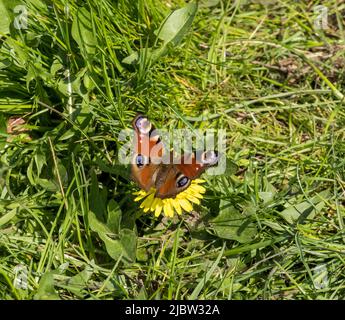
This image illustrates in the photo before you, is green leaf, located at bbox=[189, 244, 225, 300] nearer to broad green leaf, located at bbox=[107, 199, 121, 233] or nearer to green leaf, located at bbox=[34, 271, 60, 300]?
broad green leaf, located at bbox=[107, 199, 121, 233]

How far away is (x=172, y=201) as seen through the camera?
270cm

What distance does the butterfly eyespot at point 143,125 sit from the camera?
2.58 m

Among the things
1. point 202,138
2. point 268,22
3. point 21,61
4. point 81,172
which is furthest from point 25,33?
point 268,22

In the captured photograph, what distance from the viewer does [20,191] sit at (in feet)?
9.86

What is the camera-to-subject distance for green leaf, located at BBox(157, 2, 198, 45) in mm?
3125

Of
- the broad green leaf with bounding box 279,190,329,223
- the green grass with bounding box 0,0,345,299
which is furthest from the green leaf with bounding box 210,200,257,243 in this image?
the broad green leaf with bounding box 279,190,329,223

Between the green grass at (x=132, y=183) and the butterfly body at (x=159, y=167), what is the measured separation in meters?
0.26

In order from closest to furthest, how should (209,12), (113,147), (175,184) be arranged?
(175,184), (113,147), (209,12)

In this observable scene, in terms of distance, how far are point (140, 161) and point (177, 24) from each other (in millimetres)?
877

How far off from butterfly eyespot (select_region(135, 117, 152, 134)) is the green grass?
293 mm

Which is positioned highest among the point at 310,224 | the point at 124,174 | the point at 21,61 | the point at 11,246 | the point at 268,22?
the point at 21,61

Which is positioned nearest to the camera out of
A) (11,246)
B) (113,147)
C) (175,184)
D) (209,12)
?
(175,184)

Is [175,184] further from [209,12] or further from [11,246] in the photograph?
[209,12]

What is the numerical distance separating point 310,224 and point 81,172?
1007mm
